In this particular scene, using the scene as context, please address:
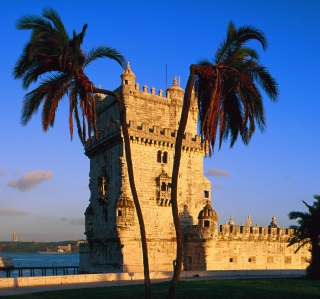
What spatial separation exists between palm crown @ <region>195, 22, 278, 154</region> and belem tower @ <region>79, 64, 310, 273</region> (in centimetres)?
2198

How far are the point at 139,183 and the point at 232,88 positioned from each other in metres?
23.6

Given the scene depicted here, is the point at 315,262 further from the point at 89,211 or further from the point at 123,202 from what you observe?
the point at 89,211

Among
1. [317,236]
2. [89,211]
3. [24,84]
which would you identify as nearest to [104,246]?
[89,211]

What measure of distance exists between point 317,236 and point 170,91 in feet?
70.1

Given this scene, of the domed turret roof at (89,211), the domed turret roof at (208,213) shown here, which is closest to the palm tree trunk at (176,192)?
the domed turret roof at (208,213)

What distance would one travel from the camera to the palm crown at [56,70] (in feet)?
63.2

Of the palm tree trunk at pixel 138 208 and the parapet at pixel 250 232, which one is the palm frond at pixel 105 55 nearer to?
the palm tree trunk at pixel 138 208

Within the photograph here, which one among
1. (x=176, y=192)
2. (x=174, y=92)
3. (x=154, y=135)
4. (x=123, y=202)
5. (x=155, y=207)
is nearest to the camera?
(x=176, y=192)

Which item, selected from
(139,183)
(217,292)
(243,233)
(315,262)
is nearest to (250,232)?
(243,233)

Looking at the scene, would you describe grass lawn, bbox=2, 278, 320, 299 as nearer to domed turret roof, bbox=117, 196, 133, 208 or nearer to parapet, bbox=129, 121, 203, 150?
domed turret roof, bbox=117, 196, 133, 208

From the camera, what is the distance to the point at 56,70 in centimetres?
2019

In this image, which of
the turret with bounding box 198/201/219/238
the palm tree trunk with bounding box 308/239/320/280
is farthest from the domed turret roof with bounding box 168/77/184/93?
the palm tree trunk with bounding box 308/239/320/280

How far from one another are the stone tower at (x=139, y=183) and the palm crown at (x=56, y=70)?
21.5 metres

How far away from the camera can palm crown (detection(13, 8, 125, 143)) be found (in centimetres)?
1925
